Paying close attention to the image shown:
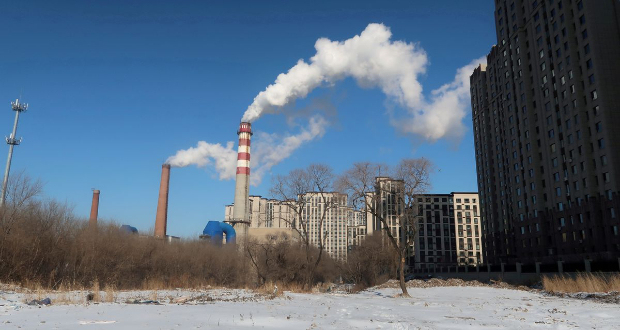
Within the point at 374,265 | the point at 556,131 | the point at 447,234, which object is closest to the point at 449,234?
the point at 447,234

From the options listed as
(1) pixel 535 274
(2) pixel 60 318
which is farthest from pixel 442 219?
(2) pixel 60 318

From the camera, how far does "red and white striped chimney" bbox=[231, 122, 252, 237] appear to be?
75.9 m

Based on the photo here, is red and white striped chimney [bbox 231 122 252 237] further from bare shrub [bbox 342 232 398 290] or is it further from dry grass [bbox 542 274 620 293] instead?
dry grass [bbox 542 274 620 293]

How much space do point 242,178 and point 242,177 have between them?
0.19 m

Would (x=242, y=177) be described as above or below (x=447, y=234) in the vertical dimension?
above

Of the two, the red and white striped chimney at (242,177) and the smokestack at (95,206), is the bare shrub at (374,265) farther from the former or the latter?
the smokestack at (95,206)

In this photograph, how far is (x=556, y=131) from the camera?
66812mm

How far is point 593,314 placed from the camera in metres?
14.0

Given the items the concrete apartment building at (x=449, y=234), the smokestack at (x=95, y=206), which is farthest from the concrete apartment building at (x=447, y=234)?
the smokestack at (x=95, y=206)

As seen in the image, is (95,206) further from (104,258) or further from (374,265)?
(374,265)

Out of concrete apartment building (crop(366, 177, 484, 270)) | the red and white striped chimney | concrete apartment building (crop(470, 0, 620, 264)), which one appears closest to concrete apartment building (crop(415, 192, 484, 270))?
concrete apartment building (crop(366, 177, 484, 270))

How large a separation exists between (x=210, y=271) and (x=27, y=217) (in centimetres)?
2296

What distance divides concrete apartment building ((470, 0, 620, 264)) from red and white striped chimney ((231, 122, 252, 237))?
169ft

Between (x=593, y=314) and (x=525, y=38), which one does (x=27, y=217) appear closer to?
(x=593, y=314)
